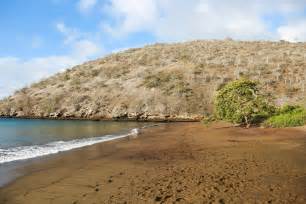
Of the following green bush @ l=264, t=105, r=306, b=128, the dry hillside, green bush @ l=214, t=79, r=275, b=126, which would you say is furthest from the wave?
the dry hillside

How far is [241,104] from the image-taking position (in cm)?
3350

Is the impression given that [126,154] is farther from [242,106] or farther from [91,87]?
[91,87]

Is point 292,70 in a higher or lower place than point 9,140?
higher

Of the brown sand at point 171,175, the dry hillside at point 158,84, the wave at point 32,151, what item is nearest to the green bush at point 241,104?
the brown sand at point 171,175

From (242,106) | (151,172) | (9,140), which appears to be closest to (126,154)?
(151,172)

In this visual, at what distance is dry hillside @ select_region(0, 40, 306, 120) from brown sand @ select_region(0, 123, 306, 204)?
102 ft

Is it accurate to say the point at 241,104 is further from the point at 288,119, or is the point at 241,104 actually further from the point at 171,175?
the point at 171,175

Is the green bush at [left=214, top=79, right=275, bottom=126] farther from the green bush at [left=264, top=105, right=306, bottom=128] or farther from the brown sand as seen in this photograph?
the brown sand

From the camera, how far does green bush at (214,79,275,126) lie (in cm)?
3334

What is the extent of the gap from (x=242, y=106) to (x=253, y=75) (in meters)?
28.4

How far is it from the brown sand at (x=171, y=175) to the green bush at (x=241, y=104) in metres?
11.2

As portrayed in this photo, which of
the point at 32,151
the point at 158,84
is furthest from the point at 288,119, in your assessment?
the point at 158,84

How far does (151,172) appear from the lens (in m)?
14.8

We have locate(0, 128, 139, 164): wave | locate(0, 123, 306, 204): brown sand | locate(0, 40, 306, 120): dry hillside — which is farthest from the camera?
locate(0, 40, 306, 120): dry hillside
